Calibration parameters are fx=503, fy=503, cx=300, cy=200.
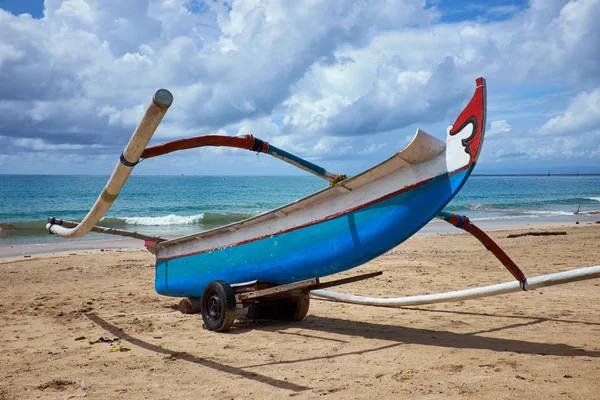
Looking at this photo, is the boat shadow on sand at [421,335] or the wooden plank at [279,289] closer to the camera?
the boat shadow on sand at [421,335]

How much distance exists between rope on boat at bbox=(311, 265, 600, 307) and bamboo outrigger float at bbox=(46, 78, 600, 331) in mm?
13

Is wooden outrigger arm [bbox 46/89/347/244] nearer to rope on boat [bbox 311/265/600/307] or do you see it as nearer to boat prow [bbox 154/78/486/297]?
boat prow [bbox 154/78/486/297]

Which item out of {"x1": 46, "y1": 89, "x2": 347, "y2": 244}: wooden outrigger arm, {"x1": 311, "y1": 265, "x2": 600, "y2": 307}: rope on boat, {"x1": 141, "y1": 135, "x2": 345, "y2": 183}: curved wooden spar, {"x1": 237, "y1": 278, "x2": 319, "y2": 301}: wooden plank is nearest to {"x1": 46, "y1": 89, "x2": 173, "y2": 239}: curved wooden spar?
{"x1": 46, "y1": 89, "x2": 347, "y2": 244}: wooden outrigger arm

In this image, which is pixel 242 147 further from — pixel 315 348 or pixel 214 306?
pixel 315 348

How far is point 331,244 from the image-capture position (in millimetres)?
4316

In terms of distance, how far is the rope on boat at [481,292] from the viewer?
11.8 ft

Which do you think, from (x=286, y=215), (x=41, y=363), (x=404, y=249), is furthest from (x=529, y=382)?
(x=404, y=249)

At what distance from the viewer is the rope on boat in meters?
3.61

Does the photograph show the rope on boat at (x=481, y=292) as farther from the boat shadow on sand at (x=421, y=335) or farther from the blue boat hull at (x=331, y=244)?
the blue boat hull at (x=331, y=244)

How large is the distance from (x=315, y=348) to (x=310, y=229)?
101 centimetres

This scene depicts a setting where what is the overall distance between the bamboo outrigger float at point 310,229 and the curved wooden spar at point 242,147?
11mm

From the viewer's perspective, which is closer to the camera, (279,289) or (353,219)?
(353,219)

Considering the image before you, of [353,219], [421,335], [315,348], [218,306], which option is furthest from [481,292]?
[218,306]

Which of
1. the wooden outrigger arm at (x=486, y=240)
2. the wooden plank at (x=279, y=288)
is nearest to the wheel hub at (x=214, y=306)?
the wooden plank at (x=279, y=288)
